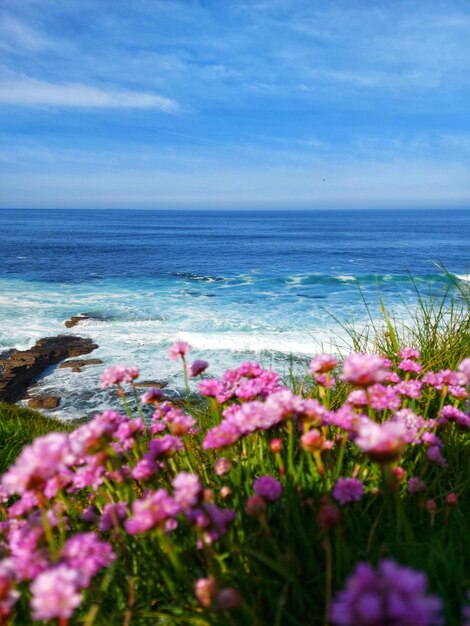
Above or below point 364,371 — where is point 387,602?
below

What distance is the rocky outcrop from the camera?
14.5 meters

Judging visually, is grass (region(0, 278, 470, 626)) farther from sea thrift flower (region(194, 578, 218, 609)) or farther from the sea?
the sea

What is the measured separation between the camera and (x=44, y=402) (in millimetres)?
13430

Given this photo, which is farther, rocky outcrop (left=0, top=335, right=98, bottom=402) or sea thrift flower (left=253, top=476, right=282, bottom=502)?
rocky outcrop (left=0, top=335, right=98, bottom=402)

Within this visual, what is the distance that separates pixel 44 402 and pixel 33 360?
3.32 metres

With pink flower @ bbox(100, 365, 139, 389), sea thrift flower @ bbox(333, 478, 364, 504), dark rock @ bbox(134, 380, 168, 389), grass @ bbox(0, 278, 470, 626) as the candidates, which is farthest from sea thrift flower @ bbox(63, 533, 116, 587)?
dark rock @ bbox(134, 380, 168, 389)

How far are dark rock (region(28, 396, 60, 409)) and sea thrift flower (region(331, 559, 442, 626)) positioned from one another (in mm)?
13796

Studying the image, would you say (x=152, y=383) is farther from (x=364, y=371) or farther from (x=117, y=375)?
(x=364, y=371)

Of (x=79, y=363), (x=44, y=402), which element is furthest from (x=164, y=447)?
(x=79, y=363)

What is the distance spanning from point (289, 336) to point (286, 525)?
17.2 metres

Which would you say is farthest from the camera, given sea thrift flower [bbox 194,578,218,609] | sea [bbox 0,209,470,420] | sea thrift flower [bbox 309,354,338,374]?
sea [bbox 0,209,470,420]

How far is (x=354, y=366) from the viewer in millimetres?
1693

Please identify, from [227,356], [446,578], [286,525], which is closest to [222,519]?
[286,525]

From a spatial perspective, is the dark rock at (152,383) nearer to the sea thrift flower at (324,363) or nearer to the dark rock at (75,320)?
the dark rock at (75,320)
